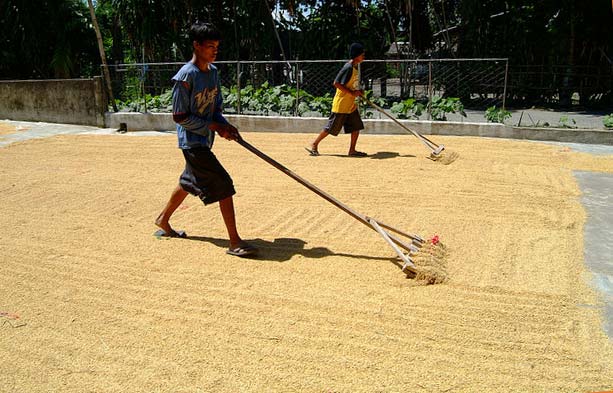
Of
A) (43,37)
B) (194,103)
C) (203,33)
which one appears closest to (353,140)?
(194,103)

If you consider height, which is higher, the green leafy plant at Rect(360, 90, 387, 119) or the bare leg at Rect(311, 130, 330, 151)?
the green leafy plant at Rect(360, 90, 387, 119)

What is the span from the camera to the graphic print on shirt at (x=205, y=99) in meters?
4.30

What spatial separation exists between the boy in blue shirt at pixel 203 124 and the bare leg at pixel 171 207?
15 cm

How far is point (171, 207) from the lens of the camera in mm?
4816

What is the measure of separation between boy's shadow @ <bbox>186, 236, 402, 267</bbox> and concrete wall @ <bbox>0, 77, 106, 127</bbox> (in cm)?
942

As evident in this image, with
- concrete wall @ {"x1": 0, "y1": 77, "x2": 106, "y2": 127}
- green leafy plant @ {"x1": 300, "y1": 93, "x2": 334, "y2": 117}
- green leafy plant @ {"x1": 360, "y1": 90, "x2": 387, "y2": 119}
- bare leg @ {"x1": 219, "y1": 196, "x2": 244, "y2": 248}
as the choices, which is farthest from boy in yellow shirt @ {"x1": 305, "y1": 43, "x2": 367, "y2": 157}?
concrete wall @ {"x1": 0, "y1": 77, "x2": 106, "y2": 127}

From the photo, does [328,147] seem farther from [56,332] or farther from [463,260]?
[56,332]

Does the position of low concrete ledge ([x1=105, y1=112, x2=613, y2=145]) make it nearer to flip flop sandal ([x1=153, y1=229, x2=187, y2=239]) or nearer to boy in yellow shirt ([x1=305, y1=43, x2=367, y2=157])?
boy in yellow shirt ([x1=305, y1=43, x2=367, y2=157])

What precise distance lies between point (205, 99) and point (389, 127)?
669 cm

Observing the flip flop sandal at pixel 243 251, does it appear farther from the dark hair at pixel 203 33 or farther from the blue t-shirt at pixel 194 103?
the dark hair at pixel 203 33

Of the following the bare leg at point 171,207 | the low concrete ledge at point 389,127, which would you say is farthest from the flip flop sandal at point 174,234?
the low concrete ledge at point 389,127

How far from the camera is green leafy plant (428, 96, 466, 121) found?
35.3 ft

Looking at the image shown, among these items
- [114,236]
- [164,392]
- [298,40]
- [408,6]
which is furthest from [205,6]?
[164,392]

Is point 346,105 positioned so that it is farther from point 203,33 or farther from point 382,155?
point 203,33
